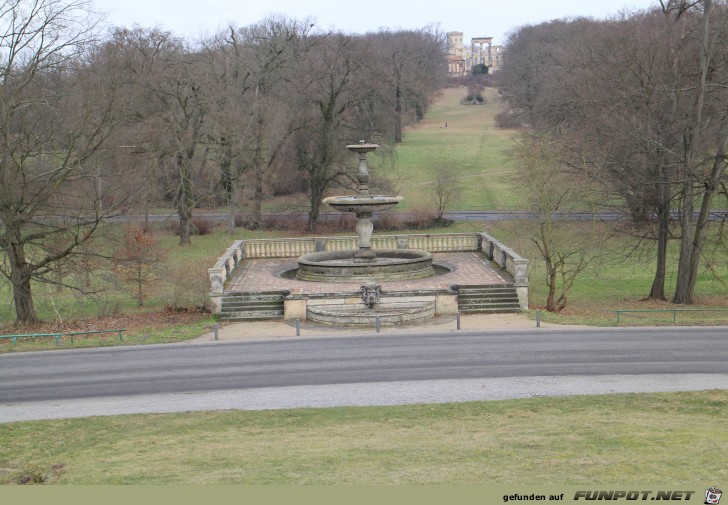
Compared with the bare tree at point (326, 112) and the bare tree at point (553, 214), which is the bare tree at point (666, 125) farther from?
the bare tree at point (326, 112)

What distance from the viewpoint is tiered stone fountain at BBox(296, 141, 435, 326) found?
2719cm

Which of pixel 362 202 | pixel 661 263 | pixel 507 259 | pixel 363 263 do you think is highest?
pixel 362 202

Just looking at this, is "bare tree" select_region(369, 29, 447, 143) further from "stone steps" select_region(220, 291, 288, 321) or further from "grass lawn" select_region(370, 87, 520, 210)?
"stone steps" select_region(220, 291, 288, 321)

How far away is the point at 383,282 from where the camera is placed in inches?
1229

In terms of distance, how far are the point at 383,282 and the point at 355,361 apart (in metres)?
9.52

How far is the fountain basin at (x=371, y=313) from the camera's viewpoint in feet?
88.1

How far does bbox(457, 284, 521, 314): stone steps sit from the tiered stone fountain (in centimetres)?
154

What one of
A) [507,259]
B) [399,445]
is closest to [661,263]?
[507,259]

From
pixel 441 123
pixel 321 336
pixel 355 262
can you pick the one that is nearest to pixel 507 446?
pixel 321 336

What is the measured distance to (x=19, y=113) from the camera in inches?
1219

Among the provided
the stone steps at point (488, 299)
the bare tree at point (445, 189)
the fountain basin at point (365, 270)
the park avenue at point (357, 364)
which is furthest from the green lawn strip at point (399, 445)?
the bare tree at point (445, 189)

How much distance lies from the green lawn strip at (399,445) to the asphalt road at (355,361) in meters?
2.70

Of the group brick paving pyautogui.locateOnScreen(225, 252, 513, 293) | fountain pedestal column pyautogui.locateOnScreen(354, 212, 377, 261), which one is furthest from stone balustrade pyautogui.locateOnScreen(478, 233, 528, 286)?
fountain pedestal column pyautogui.locateOnScreen(354, 212, 377, 261)

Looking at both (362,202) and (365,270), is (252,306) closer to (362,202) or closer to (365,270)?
(365,270)
